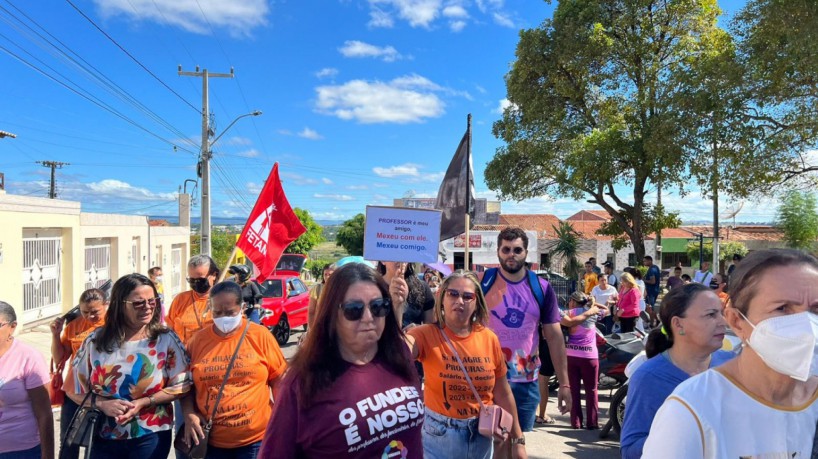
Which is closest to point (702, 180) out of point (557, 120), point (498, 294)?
point (557, 120)

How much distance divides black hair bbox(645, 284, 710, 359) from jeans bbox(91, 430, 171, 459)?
113 inches

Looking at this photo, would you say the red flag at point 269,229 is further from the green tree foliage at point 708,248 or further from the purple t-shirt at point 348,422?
the green tree foliage at point 708,248

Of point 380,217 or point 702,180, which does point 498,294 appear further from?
point 702,180

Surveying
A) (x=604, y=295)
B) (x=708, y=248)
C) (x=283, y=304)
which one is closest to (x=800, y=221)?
(x=708, y=248)

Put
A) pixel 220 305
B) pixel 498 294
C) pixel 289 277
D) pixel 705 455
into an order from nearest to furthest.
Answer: pixel 705 455
pixel 220 305
pixel 498 294
pixel 289 277

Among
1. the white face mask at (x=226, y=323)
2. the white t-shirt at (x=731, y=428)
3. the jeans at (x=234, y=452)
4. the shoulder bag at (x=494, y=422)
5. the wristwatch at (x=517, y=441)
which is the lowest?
the jeans at (x=234, y=452)

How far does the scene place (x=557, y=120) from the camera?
1983 centimetres

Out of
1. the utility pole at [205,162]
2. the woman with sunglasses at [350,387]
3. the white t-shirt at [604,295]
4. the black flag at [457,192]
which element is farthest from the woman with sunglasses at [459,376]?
A: the utility pole at [205,162]

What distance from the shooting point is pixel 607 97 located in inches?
759

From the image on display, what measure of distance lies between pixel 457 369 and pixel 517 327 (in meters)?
0.87

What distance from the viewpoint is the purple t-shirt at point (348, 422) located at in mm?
1892

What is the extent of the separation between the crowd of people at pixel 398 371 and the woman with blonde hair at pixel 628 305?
5.45m

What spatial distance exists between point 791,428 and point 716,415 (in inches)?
8.3

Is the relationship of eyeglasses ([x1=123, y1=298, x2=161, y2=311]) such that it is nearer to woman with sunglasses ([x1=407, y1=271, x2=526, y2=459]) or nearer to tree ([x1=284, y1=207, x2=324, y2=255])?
woman with sunglasses ([x1=407, y1=271, x2=526, y2=459])
